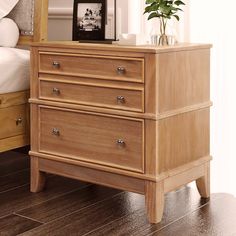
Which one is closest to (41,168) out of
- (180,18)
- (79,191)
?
(79,191)

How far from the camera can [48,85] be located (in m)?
2.56

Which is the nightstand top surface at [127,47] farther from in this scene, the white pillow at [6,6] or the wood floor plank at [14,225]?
the wood floor plank at [14,225]

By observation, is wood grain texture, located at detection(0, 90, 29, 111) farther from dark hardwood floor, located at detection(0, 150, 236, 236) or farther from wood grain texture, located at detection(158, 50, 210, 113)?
wood grain texture, located at detection(158, 50, 210, 113)

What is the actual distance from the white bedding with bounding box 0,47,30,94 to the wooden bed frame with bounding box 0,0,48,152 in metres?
0.03

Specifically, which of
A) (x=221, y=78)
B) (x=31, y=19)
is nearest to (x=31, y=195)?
(x=31, y=19)

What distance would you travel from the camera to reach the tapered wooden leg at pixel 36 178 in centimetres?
265

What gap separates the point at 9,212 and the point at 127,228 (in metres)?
0.50

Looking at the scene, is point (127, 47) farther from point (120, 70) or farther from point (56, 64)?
point (56, 64)

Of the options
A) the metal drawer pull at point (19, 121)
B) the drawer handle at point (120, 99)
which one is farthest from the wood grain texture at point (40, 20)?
the drawer handle at point (120, 99)

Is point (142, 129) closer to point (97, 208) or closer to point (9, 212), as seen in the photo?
point (97, 208)

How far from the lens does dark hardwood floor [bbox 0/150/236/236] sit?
7.23 feet

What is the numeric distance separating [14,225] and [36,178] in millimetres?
429

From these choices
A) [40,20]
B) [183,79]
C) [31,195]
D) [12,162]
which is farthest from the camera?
[12,162]

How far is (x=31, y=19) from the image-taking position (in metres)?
2.93
